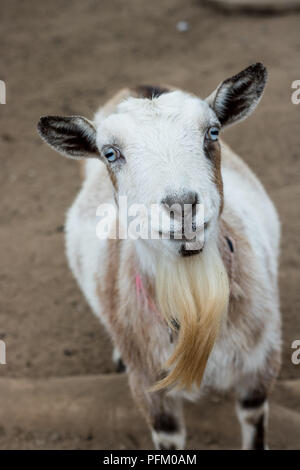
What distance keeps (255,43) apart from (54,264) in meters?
4.20

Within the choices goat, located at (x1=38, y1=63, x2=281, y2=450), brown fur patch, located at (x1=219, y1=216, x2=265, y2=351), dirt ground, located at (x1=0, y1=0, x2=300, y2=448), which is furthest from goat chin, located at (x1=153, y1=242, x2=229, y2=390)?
dirt ground, located at (x1=0, y1=0, x2=300, y2=448)

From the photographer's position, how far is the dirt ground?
10.7ft

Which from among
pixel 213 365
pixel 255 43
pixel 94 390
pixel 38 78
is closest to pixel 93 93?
pixel 38 78

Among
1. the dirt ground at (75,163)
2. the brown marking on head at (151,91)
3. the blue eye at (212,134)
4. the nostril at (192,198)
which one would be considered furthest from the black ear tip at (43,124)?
the dirt ground at (75,163)

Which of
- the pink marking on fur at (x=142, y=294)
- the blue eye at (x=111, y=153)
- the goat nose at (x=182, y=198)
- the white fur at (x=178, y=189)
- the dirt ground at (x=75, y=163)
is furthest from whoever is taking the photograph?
the dirt ground at (x=75, y=163)

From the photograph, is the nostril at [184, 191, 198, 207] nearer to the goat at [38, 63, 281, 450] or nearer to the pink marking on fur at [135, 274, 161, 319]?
the goat at [38, 63, 281, 450]

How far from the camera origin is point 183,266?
6.66ft

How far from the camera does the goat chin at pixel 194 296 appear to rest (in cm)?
204

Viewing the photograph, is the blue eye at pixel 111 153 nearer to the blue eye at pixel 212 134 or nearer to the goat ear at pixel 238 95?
the blue eye at pixel 212 134

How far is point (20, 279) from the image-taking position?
14.6ft

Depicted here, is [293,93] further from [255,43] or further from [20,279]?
[20,279]

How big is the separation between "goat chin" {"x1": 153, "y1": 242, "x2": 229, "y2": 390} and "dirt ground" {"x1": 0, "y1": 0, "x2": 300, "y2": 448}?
115cm

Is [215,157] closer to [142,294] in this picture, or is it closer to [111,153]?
[111,153]
